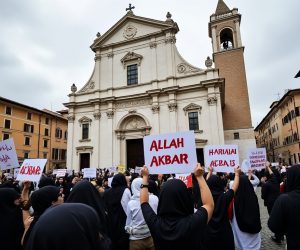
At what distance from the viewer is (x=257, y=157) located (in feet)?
28.0

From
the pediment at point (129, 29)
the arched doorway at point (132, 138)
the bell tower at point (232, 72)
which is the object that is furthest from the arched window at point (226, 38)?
the arched doorway at point (132, 138)

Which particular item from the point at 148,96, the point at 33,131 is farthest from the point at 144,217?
the point at 33,131

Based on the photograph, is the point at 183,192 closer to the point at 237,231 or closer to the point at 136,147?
the point at 237,231

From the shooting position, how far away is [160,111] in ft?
80.4

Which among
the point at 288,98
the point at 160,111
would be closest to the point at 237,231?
the point at 160,111

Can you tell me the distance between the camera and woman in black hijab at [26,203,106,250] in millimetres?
1250

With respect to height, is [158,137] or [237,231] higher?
[158,137]

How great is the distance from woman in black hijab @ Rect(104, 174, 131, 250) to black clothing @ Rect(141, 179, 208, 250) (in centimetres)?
229

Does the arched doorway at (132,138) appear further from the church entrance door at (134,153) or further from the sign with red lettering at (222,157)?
the sign with red lettering at (222,157)

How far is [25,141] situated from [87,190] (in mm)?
40273

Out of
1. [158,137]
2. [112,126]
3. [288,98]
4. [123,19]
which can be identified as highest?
[123,19]

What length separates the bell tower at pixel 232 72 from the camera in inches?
1021

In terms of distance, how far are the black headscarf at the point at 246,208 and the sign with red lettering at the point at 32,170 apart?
15.1 feet

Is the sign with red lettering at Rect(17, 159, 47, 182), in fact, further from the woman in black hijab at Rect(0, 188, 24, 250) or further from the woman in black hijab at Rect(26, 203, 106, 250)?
the woman in black hijab at Rect(26, 203, 106, 250)
